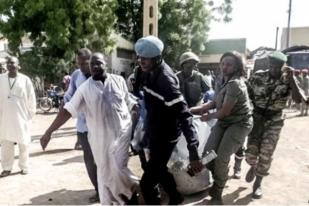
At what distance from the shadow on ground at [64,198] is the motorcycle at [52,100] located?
12358mm

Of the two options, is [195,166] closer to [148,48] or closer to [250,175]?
[148,48]

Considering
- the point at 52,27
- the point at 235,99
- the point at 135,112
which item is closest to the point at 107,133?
the point at 135,112

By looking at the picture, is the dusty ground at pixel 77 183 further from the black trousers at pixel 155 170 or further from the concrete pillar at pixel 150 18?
the concrete pillar at pixel 150 18

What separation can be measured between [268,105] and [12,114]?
12.0ft

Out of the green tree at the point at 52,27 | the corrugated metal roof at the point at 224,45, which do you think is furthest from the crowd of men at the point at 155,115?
the corrugated metal roof at the point at 224,45

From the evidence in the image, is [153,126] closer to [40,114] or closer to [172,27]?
[40,114]

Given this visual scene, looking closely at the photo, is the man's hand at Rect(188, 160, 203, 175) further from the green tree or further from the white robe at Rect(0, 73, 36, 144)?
the green tree

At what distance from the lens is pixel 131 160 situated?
23.1 feet

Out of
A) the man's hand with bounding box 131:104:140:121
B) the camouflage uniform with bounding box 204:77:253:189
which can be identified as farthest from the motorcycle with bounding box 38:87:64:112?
the man's hand with bounding box 131:104:140:121

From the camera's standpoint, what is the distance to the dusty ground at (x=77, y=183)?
5.20 m

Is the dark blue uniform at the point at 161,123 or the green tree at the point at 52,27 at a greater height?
the green tree at the point at 52,27

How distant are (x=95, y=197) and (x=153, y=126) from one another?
1892mm

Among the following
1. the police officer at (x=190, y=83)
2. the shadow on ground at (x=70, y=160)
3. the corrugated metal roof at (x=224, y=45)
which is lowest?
the shadow on ground at (x=70, y=160)

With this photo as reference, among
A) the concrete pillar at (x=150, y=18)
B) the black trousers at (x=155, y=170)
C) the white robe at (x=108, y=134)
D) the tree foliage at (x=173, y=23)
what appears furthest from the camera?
the tree foliage at (x=173, y=23)
